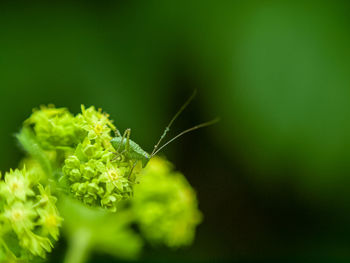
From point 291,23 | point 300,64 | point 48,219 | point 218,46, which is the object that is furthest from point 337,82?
point 48,219

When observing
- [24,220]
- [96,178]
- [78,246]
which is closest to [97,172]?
[96,178]

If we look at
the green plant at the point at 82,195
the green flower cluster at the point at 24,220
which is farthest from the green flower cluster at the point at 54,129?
the green flower cluster at the point at 24,220

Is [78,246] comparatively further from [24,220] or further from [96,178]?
[24,220]

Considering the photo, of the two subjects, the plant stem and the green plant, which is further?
the plant stem

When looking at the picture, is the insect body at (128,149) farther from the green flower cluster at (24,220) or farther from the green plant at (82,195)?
the green flower cluster at (24,220)

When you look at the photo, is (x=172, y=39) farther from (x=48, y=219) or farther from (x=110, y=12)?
(x=48, y=219)

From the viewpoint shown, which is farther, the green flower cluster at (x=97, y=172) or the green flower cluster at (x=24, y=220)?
the green flower cluster at (x=97, y=172)

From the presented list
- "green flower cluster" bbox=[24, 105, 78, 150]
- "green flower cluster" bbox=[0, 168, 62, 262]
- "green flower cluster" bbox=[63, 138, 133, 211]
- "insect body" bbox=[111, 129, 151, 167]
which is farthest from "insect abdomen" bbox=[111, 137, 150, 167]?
"green flower cluster" bbox=[0, 168, 62, 262]

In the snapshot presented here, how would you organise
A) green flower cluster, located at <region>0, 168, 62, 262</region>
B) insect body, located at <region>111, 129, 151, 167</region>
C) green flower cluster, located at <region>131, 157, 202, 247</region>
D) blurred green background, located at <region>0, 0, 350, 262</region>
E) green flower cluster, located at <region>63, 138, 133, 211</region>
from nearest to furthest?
green flower cluster, located at <region>0, 168, 62, 262</region>
green flower cluster, located at <region>63, 138, 133, 211</region>
insect body, located at <region>111, 129, 151, 167</region>
green flower cluster, located at <region>131, 157, 202, 247</region>
blurred green background, located at <region>0, 0, 350, 262</region>

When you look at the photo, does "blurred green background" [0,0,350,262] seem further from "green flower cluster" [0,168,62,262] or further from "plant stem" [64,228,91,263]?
"green flower cluster" [0,168,62,262]
